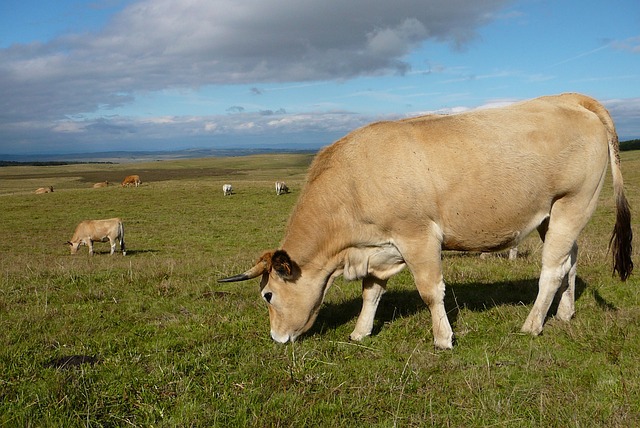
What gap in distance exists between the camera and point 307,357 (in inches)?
224

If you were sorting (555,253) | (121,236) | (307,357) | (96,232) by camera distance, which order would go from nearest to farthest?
1. (307,357)
2. (555,253)
3. (121,236)
4. (96,232)

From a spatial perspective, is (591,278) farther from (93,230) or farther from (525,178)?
Result: (93,230)

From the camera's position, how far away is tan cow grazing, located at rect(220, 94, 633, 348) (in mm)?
6215

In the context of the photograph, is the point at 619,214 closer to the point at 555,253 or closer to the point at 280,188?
the point at 555,253

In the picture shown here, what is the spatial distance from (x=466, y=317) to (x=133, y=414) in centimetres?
469

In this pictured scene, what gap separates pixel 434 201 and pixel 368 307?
1754 millimetres

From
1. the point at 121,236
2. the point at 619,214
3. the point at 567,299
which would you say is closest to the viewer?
the point at 619,214

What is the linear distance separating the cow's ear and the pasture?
0.88 meters

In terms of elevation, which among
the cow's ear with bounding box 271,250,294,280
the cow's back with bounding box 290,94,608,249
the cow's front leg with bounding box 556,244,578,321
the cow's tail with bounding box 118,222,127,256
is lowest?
the cow's tail with bounding box 118,222,127,256

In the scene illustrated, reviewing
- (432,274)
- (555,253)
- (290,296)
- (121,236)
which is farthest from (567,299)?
(121,236)

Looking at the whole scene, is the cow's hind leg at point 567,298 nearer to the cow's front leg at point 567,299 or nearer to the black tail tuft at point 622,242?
the cow's front leg at point 567,299

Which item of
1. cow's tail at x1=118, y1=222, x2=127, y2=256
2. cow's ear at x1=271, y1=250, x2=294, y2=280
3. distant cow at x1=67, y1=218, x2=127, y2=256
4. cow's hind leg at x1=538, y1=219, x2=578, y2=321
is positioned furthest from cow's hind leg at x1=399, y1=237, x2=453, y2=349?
distant cow at x1=67, y1=218, x2=127, y2=256

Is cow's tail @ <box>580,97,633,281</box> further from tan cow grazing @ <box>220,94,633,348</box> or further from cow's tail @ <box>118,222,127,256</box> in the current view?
cow's tail @ <box>118,222,127,256</box>

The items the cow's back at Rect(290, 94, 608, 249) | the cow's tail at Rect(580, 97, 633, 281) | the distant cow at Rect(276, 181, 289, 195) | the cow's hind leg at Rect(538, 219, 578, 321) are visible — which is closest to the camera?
the cow's back at Rect(290, 94, 608, 249)
